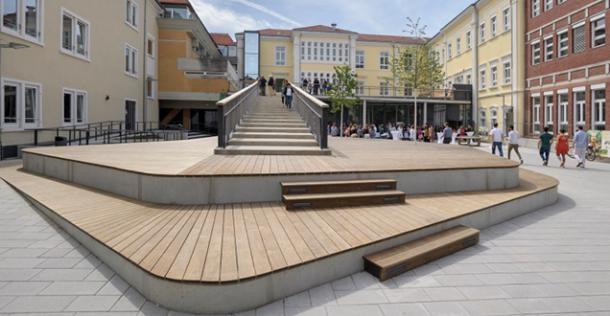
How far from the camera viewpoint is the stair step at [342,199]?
19.5 feet

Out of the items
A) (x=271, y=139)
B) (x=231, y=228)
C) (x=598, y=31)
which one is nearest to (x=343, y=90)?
(x=598, y=31)

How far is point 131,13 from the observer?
86.3ft

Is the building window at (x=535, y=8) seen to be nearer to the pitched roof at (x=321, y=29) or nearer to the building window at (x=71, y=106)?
the pitched roof at (x=321, y=29)

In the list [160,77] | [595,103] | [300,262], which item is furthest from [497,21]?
[300,262]

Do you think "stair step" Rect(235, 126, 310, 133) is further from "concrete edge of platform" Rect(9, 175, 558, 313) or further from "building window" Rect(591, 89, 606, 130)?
"building window" Rect(591, 89, 606, 130)

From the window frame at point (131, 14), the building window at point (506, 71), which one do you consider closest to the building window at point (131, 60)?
the window frame at point (131, 14)

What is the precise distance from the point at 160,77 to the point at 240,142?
23.2 metres

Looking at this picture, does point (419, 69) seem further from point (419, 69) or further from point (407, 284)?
point (407, 284)

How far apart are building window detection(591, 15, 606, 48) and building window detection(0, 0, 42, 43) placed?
95.9 feet

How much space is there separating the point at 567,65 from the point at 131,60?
2908cm

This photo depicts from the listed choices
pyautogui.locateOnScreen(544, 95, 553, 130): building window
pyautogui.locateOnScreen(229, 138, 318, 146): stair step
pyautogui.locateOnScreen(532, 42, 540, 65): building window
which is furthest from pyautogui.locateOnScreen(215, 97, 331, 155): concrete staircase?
pyautogui.locateOnScreen(532, 42, 540, 65): building window

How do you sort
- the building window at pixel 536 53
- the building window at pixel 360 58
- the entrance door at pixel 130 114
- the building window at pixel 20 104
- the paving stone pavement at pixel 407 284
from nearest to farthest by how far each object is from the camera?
the paving stone pavement at pixel 407 284 < the building window at pixel 20 104 < the entrance door at pixel 130 114 < the building window at pixel 536 53 < the building window at pixel 360 58

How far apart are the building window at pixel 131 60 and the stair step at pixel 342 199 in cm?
2306

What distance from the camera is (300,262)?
150 inches
